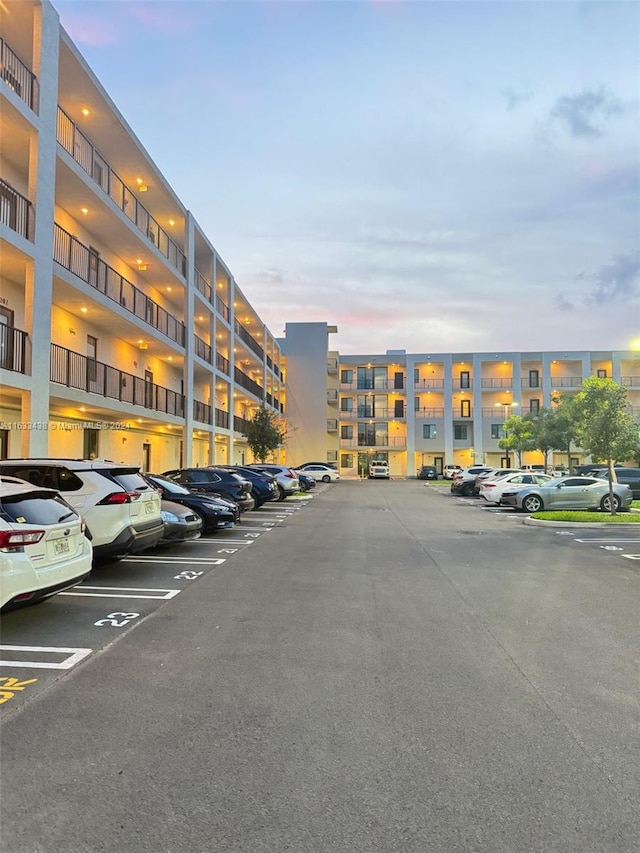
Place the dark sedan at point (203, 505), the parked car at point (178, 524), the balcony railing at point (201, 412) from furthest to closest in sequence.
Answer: the balcony railing at point (201, 412)
the dark sedan at point (203, 505)
the parked car at point (178, 524)

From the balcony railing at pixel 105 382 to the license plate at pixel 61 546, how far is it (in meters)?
10.6

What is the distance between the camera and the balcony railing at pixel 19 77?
1362cm

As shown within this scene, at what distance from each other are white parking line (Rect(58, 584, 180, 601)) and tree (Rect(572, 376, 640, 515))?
15488mm

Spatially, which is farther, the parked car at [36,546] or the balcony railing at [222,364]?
the balcony railing at [222,364]

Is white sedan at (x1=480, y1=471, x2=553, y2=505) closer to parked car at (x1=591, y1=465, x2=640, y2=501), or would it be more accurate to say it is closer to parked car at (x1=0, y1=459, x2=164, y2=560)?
parked car at (x1=591, y1=465, x2=640, y2=501)

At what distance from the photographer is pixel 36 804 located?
2.90m

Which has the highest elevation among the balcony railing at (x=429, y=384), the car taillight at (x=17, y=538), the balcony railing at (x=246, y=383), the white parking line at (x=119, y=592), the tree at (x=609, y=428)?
the balcony railing at (x=429, y=384)

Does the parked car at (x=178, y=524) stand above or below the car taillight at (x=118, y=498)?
below

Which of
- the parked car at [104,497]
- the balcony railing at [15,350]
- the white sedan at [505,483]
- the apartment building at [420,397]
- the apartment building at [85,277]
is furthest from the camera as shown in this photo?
the apartment building at [420,397]

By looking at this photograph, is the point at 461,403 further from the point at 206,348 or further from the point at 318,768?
the point at 318,768

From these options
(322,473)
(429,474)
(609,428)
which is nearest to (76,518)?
(609,428)

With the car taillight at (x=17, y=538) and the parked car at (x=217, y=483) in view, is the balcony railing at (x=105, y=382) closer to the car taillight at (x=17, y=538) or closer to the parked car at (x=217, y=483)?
the parked car at (x=217, y=483)

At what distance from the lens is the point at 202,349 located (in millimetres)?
29812

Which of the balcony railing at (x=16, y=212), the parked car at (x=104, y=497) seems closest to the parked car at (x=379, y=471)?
the balcony railing at (x=16, y=212)
